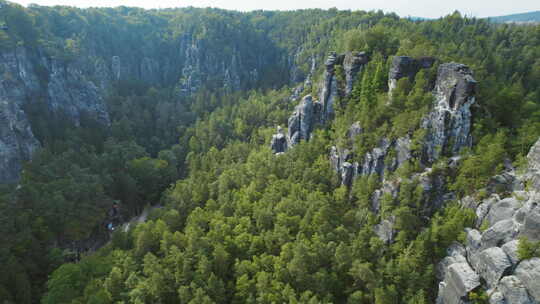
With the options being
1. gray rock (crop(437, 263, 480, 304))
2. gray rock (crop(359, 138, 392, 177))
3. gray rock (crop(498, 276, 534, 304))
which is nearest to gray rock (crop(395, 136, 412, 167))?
gray rock (crop(359, 138, 392, 177))

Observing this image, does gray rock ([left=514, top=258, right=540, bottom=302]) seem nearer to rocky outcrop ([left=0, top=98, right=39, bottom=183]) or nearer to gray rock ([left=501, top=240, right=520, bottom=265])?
gray rock ([left=501, top=240, right=520, bottom=265])

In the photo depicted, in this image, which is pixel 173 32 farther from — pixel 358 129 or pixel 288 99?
pixel 358 129

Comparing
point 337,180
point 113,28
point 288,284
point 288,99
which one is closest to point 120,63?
point 113,28

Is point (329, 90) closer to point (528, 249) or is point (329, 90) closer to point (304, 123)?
point (304, 123)

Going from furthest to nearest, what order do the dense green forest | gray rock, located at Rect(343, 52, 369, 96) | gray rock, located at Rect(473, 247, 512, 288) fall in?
gray rock, located at Rect(343, 52, 369, 96), the dense green forest, gray rock, located at Rect(473, 247, 512, 288)

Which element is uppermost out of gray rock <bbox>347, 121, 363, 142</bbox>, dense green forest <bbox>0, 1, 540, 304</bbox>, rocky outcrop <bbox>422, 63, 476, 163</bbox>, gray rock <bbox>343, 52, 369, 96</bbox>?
gray rock <bbox>343, 52, 369, 96</bbox>

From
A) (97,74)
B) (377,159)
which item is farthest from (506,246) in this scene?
(97,74)

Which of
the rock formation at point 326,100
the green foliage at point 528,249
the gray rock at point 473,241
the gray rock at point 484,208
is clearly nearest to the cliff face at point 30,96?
the rock formation at point 326,100
